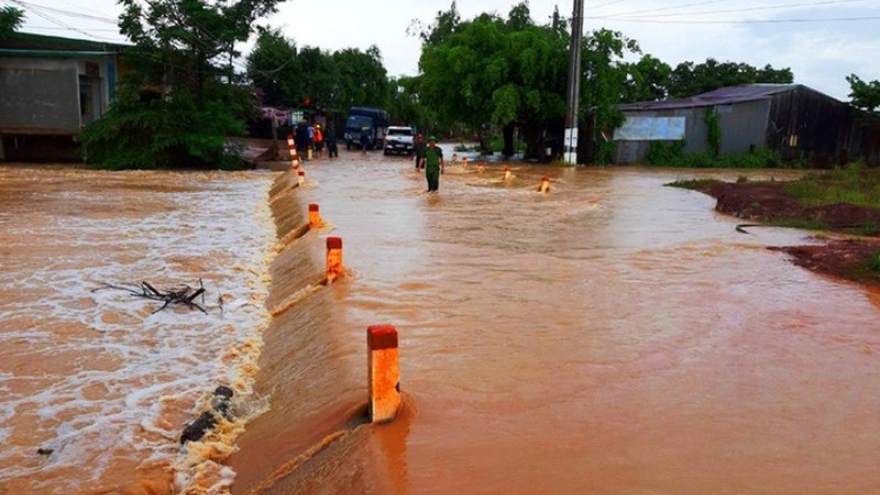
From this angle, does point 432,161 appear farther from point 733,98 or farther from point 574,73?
point 733,98

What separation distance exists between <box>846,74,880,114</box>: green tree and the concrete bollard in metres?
35.4

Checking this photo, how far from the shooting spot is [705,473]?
12.6 ft

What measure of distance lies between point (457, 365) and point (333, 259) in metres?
3.27

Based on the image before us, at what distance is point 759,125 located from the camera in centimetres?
3200

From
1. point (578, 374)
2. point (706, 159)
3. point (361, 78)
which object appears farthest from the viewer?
point (361, 78)

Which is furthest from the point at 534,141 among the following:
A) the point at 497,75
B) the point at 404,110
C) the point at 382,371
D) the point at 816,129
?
the point at 404,110

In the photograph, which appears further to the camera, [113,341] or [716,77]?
[716,77]

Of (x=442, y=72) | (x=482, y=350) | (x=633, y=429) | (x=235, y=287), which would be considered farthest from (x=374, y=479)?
(x=442, y=72)

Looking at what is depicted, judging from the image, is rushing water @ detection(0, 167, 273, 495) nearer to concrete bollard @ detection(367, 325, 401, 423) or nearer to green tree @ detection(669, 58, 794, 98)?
concrete bollard @ detection(367, 325, 401, 423)

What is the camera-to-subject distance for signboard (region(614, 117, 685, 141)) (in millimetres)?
32406

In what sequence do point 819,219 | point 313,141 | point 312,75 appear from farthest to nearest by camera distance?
1. point 312,75
2. point 313,141
3. point 819,219

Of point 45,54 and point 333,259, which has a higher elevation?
point 45,54

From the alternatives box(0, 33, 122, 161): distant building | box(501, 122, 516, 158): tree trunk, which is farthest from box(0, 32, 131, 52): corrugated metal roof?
box(501, 122, 516, 158): tree trunk

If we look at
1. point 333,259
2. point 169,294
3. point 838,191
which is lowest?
point 169,294
